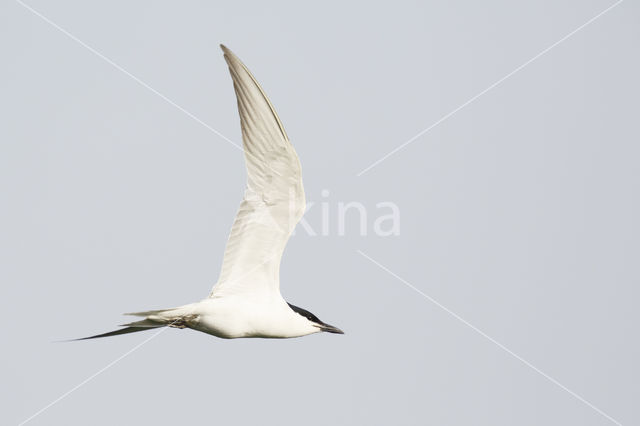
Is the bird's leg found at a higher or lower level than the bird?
lower

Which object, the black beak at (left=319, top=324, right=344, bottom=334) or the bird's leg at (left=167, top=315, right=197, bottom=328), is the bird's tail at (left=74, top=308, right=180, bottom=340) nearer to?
the bird's leg at (left=167, top=315, right=197, bottom=328)

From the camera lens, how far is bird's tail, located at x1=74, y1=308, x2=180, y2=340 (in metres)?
8.46

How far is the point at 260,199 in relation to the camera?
8.72 m

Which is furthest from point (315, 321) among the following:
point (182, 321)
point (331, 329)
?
point (182, 321)

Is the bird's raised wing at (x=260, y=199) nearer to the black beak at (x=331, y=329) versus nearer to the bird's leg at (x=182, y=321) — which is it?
the bird's leg at (x=182, y=321)

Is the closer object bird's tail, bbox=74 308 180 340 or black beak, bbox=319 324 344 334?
bird's tail, bbox=74 308 180 340

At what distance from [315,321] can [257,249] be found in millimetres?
1142

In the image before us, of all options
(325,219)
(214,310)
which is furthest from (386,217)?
(214,310)

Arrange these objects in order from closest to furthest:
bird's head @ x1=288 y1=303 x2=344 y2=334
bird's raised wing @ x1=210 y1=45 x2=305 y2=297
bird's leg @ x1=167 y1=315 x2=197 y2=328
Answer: bird's raised wing @ x1=210 y1=45 x2=305 y2=297
bird's leg @ x1=167 y1=315 x2=197 y2=328
bird's head @ x1=288 y1=303 x2=344 y2=334

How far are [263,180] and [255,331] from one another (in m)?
1.52

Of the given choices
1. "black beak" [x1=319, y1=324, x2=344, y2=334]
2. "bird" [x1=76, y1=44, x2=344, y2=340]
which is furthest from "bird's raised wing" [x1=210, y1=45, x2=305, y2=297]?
"black beak" [x1=319, y1=324, x2=344, y2=334]

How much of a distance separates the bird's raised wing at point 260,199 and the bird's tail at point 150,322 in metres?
0.59

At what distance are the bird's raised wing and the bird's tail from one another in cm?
59

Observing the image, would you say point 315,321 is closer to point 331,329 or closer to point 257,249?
point 331,329
